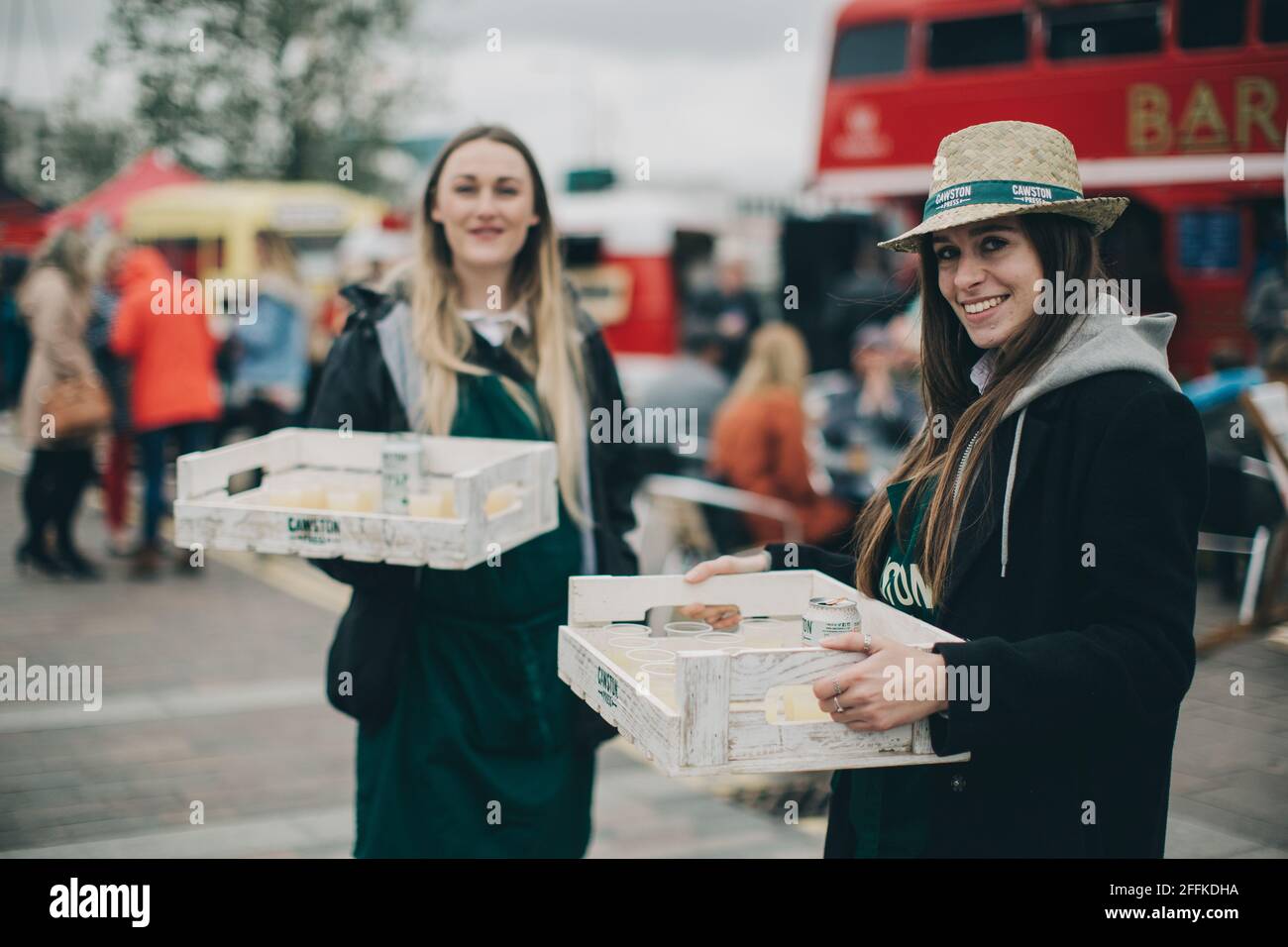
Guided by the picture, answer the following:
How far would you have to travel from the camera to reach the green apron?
304 cm

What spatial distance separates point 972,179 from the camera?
2084mm

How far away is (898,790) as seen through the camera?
7.06ft

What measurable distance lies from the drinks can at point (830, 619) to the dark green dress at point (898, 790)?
0.11m

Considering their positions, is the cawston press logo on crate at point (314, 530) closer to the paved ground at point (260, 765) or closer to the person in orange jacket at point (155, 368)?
the paved ground at point (260, 765)

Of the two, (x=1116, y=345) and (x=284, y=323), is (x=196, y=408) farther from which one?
(x=1116, y=345)

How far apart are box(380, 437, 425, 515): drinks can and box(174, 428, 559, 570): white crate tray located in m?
0.06

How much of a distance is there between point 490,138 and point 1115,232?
150 cm

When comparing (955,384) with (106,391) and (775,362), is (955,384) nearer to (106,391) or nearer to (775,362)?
(775,362)

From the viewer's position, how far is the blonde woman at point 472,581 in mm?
3039

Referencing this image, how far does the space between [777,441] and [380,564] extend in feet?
14.2

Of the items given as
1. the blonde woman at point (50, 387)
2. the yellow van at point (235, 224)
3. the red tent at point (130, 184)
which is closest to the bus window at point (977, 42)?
the blonde woman at point (50, 387)

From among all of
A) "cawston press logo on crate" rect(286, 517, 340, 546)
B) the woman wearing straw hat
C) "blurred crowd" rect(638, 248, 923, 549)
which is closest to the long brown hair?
the woman wearing straw hat
